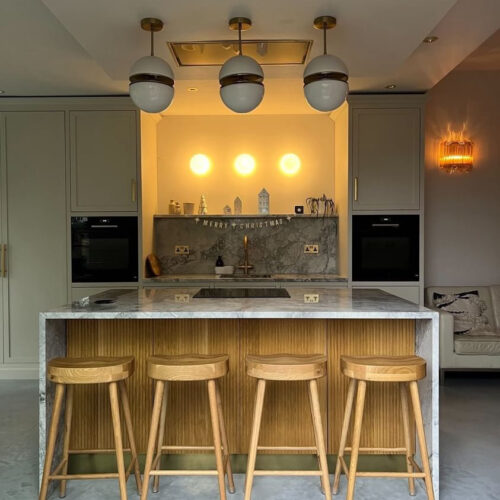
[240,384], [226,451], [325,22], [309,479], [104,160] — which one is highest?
[325,22]

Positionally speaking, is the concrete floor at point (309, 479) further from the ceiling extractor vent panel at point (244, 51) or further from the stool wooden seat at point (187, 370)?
the ceiling extractor vent panel at point (244, 51)

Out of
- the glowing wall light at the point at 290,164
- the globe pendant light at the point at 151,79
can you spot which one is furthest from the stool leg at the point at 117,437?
the glowing wall light at the point at 290,164

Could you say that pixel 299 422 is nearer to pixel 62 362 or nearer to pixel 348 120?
pixel 62 362

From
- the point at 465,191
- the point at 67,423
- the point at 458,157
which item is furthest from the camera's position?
the point at 465,191

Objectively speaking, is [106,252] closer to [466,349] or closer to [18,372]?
[18,372]

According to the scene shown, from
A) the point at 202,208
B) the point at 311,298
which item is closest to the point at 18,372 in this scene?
the point at 202,208

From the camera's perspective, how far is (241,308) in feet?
7.71

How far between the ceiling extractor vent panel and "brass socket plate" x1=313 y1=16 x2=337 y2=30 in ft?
0.81

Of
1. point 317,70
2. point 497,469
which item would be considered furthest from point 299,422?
point 317,70

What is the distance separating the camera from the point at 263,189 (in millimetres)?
5082

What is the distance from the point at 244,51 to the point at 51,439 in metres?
2.36

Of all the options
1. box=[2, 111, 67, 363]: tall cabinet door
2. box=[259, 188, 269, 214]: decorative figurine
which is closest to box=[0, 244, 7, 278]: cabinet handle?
box=[2, 111, 67, 363]: tall cabinet door

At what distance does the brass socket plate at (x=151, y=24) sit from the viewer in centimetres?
258

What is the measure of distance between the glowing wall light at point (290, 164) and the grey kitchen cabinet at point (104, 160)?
1551mm
